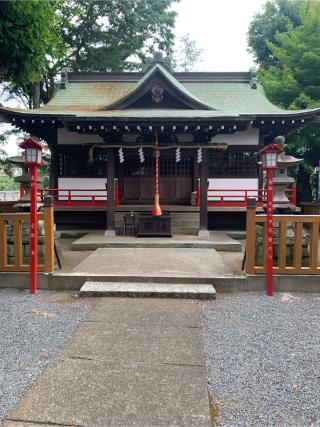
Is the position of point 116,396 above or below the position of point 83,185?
below

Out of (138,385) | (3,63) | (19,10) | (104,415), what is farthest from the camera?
(3,63)

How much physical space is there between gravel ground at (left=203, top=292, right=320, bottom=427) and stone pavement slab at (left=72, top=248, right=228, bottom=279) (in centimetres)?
106

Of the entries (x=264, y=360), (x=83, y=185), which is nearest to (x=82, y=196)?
(x=83, y=185)

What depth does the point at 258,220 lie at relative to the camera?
531 cm

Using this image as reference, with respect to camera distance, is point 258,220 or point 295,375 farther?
point 258,220

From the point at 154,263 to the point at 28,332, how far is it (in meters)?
3.03

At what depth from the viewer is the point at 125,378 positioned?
275 cm

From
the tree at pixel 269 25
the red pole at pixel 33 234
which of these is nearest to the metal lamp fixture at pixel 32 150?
the red pole at pixel 33 234

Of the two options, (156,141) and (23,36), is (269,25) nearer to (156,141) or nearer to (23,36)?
(156,141)

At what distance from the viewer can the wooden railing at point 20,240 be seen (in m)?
5.36

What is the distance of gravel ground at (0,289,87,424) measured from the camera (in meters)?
2.71

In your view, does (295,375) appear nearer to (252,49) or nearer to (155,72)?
(155,72)

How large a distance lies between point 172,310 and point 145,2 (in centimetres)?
2324

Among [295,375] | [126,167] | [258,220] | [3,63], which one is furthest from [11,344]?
[126,167]
